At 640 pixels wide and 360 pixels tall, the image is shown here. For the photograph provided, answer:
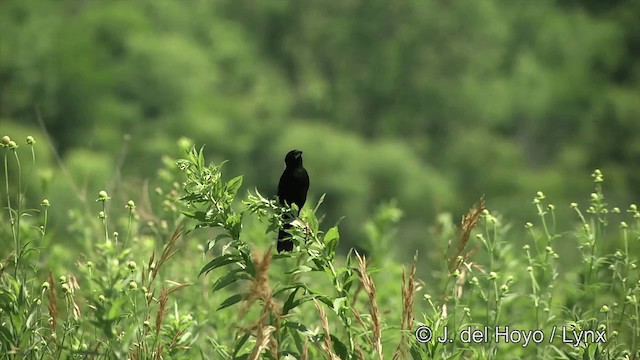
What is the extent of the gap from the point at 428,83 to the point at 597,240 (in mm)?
52766

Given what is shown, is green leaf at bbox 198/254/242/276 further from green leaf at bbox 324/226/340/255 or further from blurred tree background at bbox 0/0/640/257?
blurred tree background at bbox 0/0/640/257

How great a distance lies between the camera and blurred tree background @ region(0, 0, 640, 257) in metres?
52.8

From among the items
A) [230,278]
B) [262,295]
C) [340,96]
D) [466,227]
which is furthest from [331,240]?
[340,96]

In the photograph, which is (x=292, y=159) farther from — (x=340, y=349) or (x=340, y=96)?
(x=340, y=96)

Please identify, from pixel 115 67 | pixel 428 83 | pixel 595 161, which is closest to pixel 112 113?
pixel 115 67

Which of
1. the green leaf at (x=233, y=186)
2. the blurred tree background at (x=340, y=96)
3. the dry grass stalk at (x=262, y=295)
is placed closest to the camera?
the dry grass stalk at (x=262, y=295)

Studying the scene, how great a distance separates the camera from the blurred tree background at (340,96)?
5278 cm

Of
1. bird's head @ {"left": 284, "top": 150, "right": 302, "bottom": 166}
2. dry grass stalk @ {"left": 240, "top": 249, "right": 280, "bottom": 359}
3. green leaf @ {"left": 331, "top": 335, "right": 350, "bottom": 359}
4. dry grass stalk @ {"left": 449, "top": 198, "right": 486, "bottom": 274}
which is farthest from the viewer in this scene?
bird's head @ {"left": 284, "top": 150, "right": 302, "bottom": 166}

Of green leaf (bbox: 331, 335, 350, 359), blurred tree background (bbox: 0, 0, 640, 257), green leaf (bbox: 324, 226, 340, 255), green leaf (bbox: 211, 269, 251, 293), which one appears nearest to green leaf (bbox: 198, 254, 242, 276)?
green leaf (bbox: 211, 269, 251, 293)

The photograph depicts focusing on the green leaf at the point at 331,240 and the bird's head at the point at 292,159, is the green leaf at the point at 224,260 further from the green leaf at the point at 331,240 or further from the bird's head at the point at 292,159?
the bird's head at the point at 292,159

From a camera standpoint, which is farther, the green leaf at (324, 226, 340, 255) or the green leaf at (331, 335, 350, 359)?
the green leaf at (331, 335, 350, 359)

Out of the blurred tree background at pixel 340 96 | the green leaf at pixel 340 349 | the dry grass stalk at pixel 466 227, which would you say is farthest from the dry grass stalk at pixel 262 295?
the blurred tree background at pixel 340 96

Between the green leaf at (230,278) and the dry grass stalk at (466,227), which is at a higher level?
the dry grass stalk at (466,227)

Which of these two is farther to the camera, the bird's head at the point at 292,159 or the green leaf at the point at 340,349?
the bird's head at the point at 292,159
